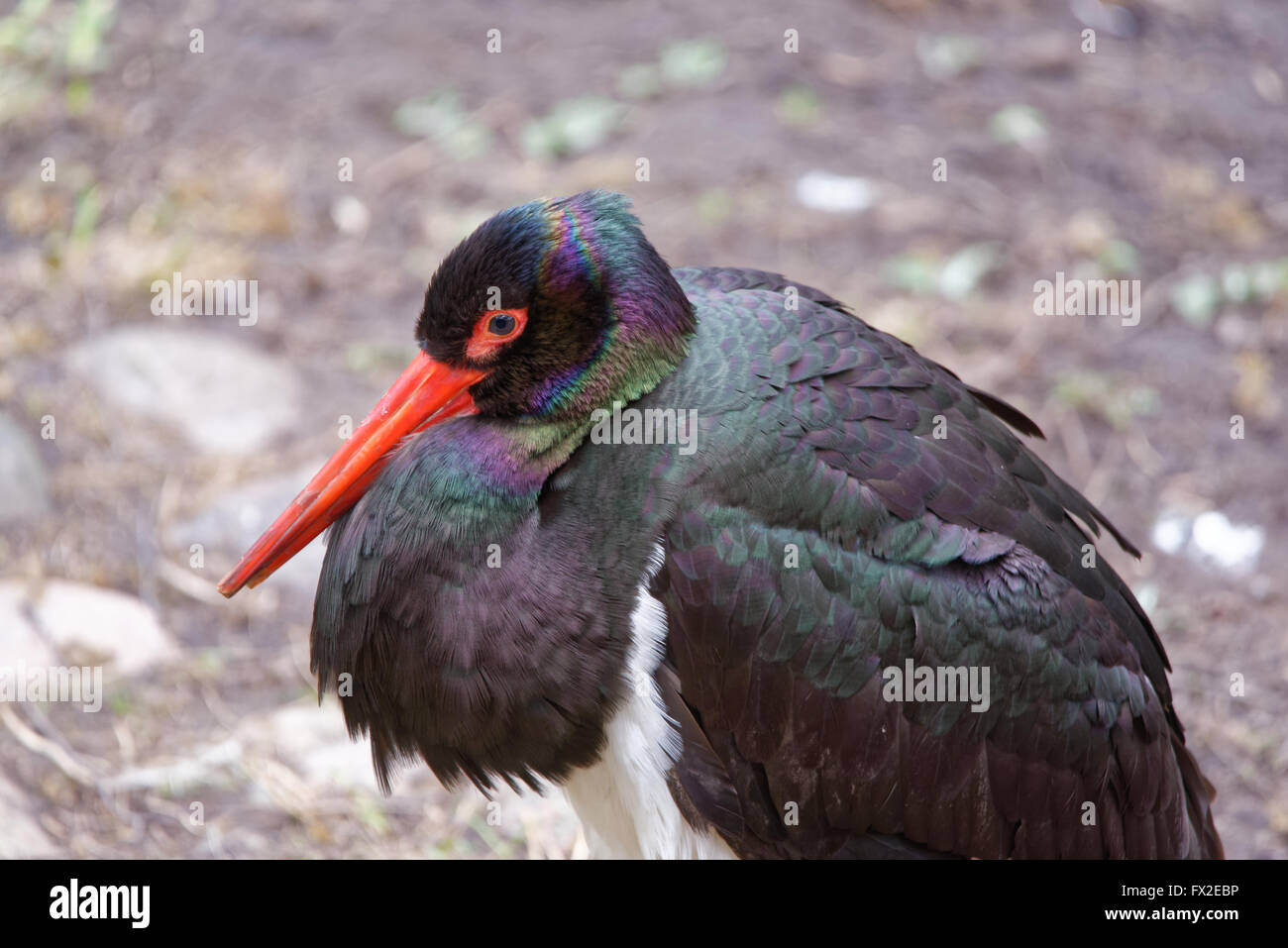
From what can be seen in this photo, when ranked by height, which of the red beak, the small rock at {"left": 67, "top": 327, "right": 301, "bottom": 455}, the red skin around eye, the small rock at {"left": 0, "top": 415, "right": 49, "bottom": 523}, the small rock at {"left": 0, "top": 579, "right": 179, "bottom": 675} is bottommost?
the small rock at {"left": 0, "top": 579, "right": 179, "bottom": 675}

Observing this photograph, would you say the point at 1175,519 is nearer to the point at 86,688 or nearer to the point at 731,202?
the point at 731,202

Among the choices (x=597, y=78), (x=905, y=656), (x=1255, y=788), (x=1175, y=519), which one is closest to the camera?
(x=905, y=656)

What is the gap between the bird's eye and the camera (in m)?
3.40

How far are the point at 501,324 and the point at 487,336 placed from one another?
0.05m

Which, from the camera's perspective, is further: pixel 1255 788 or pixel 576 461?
pixel 1255 788

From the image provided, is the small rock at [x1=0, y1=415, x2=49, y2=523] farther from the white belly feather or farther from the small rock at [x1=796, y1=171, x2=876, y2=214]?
the small rock at [x1=796, y1=171, x2=876, y2=214]

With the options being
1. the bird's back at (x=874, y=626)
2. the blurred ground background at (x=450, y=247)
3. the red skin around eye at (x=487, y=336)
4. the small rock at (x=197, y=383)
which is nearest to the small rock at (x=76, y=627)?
the blurred ground background at (x=450, y=247)

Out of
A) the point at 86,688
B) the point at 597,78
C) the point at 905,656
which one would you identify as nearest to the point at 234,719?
the point at 86,688

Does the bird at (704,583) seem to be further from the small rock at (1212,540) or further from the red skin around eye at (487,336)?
the small rock at (1212,540)

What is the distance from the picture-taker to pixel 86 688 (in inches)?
193

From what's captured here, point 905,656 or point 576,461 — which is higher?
point 576,461

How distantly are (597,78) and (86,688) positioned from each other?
481cm

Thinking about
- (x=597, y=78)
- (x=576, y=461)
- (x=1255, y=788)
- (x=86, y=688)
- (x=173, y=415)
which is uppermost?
(x=597, y=78)

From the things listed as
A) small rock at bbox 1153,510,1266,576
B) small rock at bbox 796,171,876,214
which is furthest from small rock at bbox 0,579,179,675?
small rock at bbox 796,171,876,214
